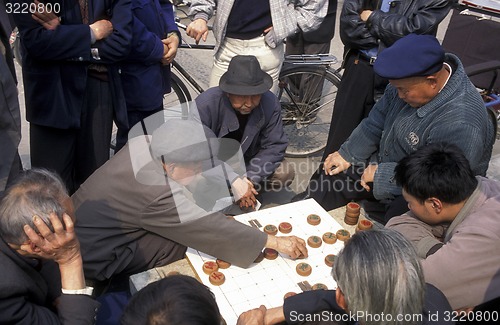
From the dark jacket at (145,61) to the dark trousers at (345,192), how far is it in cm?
127

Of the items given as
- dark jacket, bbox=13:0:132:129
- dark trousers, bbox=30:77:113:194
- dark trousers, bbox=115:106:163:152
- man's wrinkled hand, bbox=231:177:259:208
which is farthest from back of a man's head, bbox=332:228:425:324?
dark trousers, bbox=115:106:163:152

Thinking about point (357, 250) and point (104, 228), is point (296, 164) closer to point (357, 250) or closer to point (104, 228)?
point (104, 228)

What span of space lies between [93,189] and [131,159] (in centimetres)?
24

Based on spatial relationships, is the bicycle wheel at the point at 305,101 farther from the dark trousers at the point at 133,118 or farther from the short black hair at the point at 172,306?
the short black hair at the point at 172,306

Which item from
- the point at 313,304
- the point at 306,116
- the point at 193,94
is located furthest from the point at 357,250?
the point at 193,94

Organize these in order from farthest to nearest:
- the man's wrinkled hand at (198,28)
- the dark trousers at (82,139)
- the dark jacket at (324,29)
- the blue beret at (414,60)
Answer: the dark jacket at (324,29) → the man's wrinkled hand at (198,28) → the dark trousers at (82,139) → the blue beret at (414,60)

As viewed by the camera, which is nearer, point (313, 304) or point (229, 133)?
point (313, 304)

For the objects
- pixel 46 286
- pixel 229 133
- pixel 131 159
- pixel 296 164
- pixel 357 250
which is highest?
pixel 357 250

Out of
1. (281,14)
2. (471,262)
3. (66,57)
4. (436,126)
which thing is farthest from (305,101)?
(471,262)

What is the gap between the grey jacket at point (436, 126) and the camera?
2.95m

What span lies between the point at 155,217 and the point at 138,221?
10cm

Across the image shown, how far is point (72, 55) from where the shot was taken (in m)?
3.11

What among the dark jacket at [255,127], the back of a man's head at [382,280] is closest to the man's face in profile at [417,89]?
the dark jacket at [255,127]

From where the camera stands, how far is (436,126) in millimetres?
3014
